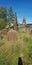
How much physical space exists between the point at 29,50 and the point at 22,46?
1.62m

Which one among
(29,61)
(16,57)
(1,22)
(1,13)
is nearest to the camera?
(29,61)

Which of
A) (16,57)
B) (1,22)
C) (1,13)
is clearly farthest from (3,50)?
(1,13)

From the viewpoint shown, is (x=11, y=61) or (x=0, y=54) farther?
(x=0, y=54)

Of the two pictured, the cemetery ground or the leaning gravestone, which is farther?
the leaning gravestone

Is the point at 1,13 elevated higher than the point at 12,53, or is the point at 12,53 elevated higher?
the point at 12,53

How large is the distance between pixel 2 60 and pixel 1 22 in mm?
28184

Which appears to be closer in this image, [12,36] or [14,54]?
[14,54]

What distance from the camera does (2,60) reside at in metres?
10.4

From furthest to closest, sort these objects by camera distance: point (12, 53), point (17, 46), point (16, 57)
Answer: point (17, 46) < point (12, 53) < point (16, 57)

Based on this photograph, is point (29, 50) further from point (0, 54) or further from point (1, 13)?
point (1, 13)

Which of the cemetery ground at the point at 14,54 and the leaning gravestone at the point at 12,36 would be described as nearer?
the cemetery ground at the point at 14,54

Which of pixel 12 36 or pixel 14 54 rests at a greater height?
pixel 14 54

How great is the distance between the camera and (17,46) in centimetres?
1244

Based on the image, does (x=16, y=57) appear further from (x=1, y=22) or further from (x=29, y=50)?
(x=1, y=22)
